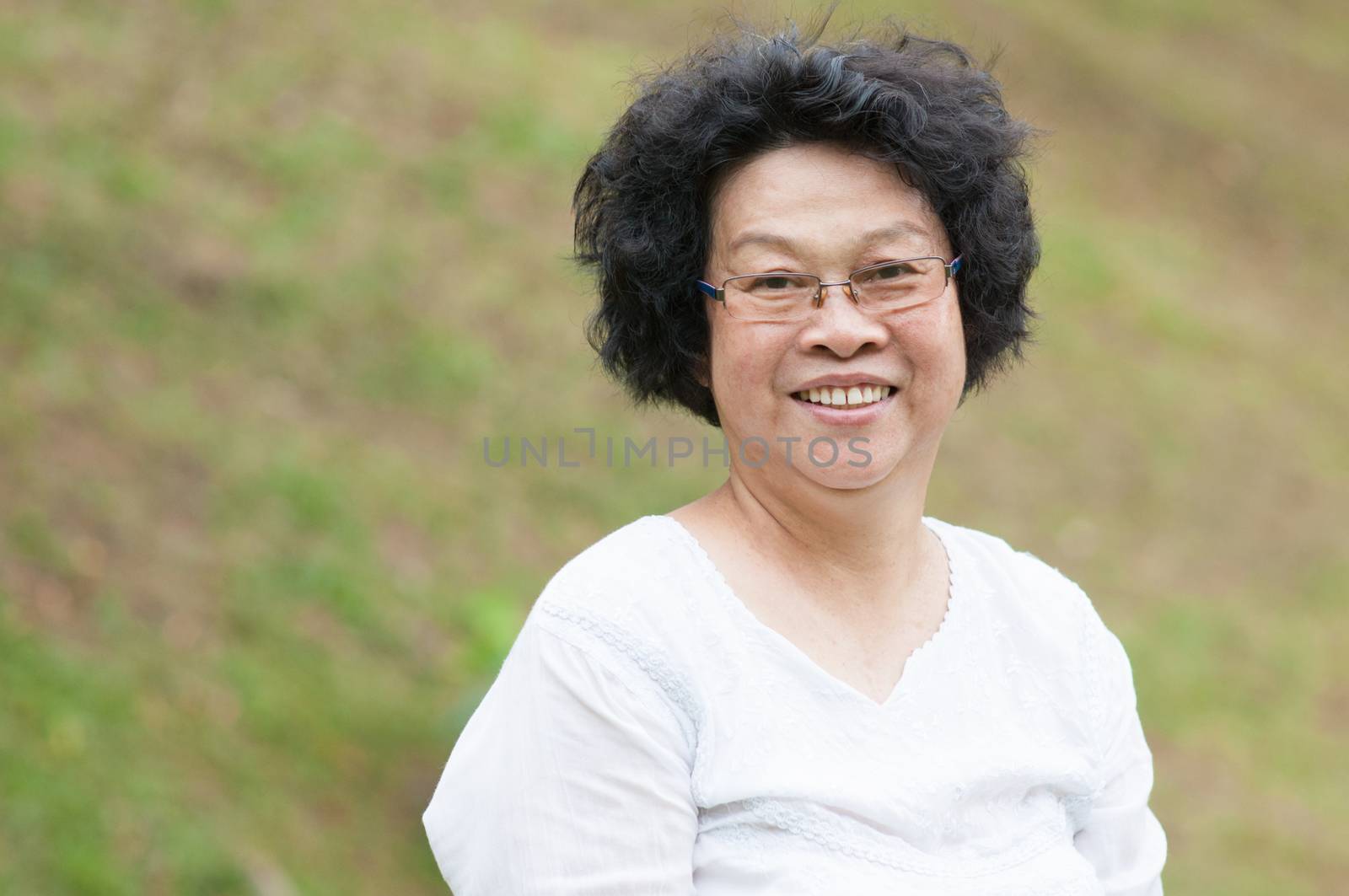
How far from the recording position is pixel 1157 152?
1080cm

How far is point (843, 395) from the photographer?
204cm

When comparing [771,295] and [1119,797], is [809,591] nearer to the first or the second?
[771,295]

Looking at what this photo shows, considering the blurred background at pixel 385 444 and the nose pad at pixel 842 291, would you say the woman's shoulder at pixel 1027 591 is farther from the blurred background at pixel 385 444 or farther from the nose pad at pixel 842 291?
the blurred background at pixel 385 444

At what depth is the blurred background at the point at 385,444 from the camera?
15.0 ft

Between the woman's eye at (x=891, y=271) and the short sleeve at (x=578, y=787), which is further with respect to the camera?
the woman's eye at (x=891, y=271)

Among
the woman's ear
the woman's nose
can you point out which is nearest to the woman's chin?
the woman's nose

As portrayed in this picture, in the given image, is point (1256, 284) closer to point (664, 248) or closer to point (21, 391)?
point (21, 391)

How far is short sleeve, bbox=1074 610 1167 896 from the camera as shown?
7.27 ft

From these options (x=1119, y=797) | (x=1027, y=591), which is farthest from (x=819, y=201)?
(x=1119, y=797)

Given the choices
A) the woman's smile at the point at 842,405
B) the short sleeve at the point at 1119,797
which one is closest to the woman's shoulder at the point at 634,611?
the woman's smile at the point at 842,405

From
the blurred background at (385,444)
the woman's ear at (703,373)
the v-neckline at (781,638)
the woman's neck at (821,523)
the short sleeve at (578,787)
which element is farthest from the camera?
the blurred background at (385,444)

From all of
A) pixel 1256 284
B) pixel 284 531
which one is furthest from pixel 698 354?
pixel 1256 284

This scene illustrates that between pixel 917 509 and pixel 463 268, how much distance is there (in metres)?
5.00

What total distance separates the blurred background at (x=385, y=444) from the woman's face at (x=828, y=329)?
1.98 ft
